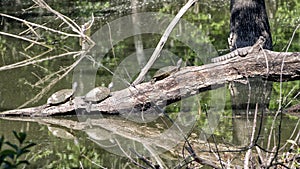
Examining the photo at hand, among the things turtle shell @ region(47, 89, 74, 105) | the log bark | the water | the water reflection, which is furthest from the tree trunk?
turtle shell @ region(47, 89, 74, 105)

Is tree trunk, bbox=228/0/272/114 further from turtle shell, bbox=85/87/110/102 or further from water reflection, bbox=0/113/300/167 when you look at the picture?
turtle shell, bbox=85/87/110/102

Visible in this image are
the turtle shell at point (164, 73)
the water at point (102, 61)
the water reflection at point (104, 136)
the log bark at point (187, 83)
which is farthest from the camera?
the turtle shell at point (164, 73)

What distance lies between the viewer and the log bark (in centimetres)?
739

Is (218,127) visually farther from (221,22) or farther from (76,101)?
(221,22)

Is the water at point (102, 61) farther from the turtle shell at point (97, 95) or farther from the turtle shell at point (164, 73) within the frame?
the turtle shell at point (164, 73)

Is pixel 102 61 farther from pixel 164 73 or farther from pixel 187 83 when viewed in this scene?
pixel 187 83

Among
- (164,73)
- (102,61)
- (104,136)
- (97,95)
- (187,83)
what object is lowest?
(104,136)

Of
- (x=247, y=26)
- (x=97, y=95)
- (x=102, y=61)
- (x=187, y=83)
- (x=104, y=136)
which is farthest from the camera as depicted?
(x=102, y=61)

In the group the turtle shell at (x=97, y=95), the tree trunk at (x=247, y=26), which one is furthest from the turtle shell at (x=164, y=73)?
the tree trunk at (x=247, y=26)

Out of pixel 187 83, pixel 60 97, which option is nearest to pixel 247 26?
pixel 187 83

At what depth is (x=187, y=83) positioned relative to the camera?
25.1 feet

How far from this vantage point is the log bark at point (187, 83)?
739 cm

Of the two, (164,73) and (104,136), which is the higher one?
(164,73)

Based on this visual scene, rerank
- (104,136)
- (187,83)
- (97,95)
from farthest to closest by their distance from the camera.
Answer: (97,95) → (187,83) → (104,136)
